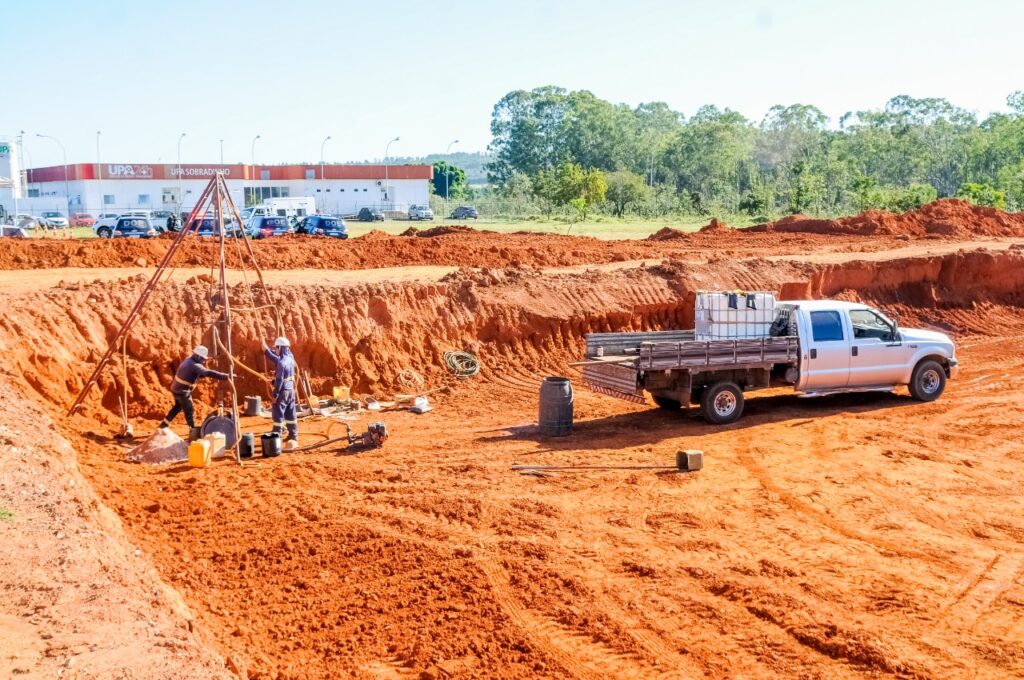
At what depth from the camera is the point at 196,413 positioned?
18344 millimetres

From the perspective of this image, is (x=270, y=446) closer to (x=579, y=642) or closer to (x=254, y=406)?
(x=254, y=406)

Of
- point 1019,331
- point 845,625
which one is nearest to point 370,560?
point 845,625

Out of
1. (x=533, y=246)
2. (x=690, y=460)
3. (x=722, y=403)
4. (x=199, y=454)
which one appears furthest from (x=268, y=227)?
(x=690, y=460)

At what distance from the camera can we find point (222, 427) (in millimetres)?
15953

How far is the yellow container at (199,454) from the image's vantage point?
1474cm

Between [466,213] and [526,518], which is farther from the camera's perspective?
[466,213]

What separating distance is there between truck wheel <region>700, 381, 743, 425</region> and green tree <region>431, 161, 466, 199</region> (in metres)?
95.1

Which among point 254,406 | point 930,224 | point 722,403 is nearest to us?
point 722,403

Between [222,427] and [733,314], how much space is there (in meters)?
9.12

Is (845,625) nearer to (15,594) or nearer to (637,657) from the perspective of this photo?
(637,657)

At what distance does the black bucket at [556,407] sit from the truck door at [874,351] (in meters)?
5.47

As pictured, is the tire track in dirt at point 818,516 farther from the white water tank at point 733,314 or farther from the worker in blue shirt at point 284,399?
the worker in blue shirt at point 284,399

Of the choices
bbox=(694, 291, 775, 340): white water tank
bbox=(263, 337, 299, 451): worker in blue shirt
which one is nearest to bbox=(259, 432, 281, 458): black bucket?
bbox=(263, 337, 299, 451): worker in blue shirt

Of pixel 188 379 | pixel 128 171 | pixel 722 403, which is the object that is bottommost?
pixel 722 403
